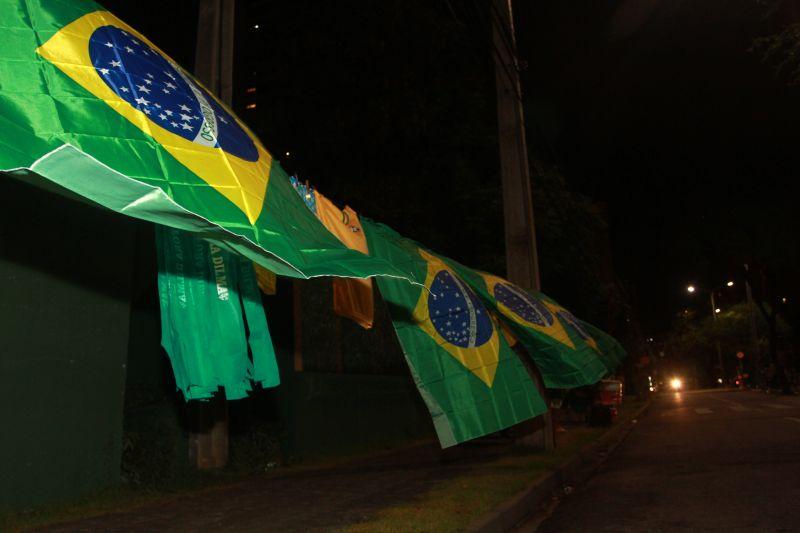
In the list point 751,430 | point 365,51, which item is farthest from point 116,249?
point 751,430

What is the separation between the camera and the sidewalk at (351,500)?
5.94 metres

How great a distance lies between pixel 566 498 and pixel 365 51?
10.7m

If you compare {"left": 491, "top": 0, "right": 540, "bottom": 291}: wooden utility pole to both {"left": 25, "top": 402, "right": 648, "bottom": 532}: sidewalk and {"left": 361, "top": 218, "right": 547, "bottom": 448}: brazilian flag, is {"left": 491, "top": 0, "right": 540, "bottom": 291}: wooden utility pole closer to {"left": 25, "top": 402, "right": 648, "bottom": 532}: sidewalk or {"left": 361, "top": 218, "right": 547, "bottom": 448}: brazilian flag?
{"left": 25, "top": 402, "right": 648, "bottom": 532}: sidewalk

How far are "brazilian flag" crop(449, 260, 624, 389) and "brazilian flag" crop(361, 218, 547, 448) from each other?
0.72 meters

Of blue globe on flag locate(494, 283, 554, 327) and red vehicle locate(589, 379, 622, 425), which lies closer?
blue globe on flag locate(494, 283, 554, 327)

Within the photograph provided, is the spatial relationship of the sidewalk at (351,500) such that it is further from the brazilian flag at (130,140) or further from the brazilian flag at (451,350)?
the brazilian flag at (130,140)

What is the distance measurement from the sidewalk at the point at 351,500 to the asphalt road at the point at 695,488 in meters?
0.82

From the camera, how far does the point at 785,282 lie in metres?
47.8

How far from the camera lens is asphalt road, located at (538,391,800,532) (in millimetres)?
6344

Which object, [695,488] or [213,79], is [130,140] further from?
[695,488]

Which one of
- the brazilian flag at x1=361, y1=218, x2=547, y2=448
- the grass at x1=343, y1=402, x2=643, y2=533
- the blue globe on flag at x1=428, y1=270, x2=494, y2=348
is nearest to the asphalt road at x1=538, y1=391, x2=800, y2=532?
the grass at x1=343, y1=402, x2=643, y2=533

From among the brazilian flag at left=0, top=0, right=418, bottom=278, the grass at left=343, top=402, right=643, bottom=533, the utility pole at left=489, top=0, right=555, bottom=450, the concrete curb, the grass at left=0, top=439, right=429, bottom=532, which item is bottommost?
the concrete curb

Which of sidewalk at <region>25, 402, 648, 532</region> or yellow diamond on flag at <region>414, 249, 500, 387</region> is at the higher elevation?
yellow diamond on flag at <region>414, 249, 500, 387</region>

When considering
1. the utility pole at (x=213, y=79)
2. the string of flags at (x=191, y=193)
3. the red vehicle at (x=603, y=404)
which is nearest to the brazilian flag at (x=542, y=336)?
the string of flags at (x=191, y=193)
